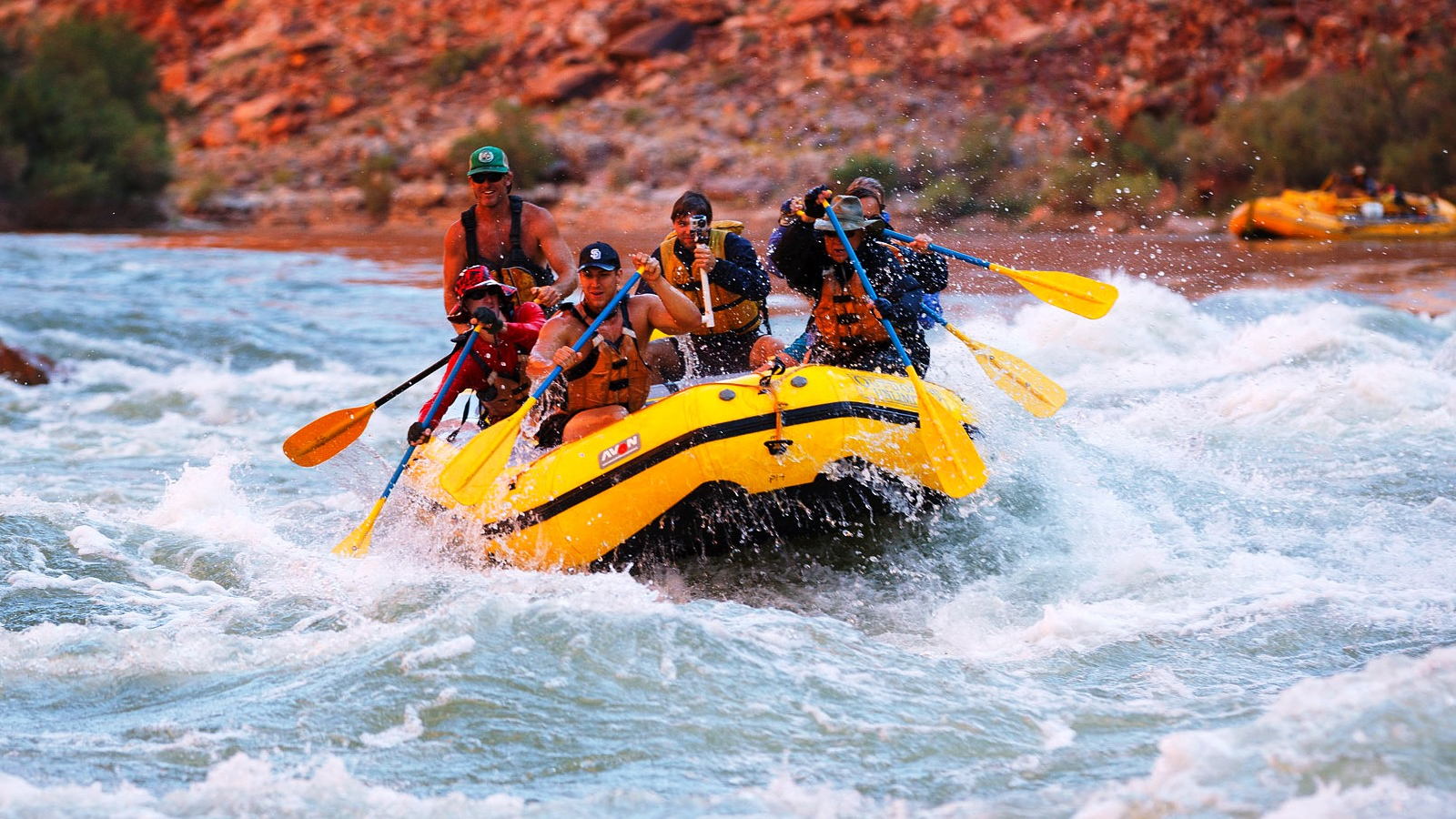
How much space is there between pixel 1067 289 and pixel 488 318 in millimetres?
2938

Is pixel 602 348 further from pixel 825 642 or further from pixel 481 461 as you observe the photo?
pixel 825 642

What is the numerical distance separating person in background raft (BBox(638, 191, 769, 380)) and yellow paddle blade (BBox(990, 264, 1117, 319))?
1.21 metres

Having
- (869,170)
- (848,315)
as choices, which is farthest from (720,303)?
(869,170)

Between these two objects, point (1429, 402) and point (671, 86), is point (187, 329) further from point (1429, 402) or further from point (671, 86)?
point (671, 86)

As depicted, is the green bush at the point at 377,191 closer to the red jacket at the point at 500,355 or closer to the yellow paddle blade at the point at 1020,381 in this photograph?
the red jacket at the point at 500,355

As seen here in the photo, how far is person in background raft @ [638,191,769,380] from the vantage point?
7191 mm

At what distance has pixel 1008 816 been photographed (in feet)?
13.3

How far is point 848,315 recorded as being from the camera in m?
6.90

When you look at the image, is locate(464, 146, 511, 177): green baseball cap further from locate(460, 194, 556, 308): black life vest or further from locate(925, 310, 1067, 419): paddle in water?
locate(925, 310, 1067, 419): paddle in water

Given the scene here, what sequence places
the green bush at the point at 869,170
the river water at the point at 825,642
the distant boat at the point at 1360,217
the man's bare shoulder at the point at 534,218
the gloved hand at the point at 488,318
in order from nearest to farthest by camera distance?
the river water at the point at 825,642, the gloved hand at the point at 488,318, the man's bare shoulder at the point at 534,218, the distant boat at the point at 1360,217, the green bush at the point at 869,170

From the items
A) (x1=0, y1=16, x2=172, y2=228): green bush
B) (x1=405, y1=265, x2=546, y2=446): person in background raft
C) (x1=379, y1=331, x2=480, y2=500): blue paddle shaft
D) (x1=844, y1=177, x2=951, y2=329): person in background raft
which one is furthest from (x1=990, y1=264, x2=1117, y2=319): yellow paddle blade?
(x1=0, y1=16, x2=172, y2=228): green bush

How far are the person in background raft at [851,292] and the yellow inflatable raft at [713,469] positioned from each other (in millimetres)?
817

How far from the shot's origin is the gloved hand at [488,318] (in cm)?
634

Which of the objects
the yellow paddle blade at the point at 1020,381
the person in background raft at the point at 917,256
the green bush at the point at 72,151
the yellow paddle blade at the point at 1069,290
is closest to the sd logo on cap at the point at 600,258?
the person in background raft at the point at 917,256
